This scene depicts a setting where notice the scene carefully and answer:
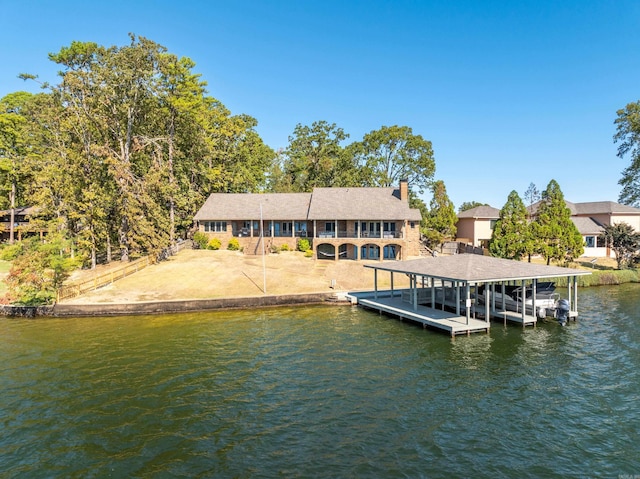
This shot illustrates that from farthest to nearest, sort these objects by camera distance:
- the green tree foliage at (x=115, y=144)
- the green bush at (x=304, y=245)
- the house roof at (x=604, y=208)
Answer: the house roof at (x=604, y=208) → the green bush at (x=304, y=245) → the green tree foliage at (x=115, y=144)

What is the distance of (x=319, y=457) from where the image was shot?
11227 mm

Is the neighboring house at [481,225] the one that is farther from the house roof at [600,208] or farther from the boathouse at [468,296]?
the boathouse at [468,296]

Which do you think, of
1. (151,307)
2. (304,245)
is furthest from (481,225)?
(151,307)

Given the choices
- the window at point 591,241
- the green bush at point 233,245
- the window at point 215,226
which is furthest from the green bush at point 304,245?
the window at point 591,241

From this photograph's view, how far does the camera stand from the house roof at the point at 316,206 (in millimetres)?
46312

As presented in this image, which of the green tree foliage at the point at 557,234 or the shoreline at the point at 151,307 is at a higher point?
the green tree foliage at the point at 557,234

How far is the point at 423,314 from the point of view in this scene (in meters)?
25.9

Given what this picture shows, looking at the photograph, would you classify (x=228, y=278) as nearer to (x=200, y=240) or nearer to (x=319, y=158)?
(x=200, y=240)

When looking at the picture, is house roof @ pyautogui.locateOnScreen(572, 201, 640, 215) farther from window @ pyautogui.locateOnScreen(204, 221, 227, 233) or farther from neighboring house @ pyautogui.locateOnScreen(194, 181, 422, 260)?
window @ pyautogui.locateOnScreen(204, 221, 227, 233)

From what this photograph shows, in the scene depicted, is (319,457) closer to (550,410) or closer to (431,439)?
(431,439)

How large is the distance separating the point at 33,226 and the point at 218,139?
30.0 meters

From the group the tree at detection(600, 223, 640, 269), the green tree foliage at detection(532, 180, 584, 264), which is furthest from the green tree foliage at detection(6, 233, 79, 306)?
the tree at detection(600, 223, 640, 269)

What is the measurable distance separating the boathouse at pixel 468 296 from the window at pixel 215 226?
80.3ft

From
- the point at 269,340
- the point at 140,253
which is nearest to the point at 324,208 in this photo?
the point at 140,253
